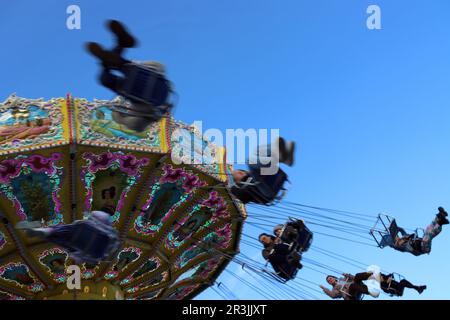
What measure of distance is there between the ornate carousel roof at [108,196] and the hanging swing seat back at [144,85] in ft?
9.74

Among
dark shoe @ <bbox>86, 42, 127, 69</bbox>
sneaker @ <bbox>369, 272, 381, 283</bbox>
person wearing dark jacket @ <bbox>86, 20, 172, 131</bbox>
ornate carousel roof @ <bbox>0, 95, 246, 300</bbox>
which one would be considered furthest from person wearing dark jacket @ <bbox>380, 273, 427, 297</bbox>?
dark shoe @ <bbox>86, 42, 127, 69</bbox>

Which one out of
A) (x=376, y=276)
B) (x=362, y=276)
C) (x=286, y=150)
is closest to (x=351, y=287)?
(x=362, y=276)

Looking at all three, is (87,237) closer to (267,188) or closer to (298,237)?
(267,188)

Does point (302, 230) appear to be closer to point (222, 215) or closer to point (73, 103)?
point (222, 215)

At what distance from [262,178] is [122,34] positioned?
3.37 metres

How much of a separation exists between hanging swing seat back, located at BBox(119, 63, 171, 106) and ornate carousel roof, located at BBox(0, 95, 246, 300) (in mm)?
2968

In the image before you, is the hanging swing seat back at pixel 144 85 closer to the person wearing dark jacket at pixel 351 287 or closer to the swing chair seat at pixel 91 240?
the swing chair seat at pixel 91 240

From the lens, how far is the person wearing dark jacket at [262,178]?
1017 centimetres

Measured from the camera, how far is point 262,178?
1049cm

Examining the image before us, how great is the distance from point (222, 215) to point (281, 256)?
2.35m

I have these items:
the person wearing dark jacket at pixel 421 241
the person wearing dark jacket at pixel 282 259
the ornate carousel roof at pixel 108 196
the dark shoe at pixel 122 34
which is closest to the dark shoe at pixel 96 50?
the dark shoe at pixel 122 34

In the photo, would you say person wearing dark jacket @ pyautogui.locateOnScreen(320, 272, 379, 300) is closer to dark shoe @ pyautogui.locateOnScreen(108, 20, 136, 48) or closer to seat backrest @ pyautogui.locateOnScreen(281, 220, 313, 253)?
seat backrest @ pyautogui.locateOnScreen(281, 220, 313, 253)

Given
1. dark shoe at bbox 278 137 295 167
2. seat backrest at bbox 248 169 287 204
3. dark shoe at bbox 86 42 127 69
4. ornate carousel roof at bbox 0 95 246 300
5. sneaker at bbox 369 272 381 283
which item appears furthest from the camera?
sneaker at bbox 369 272 381 283

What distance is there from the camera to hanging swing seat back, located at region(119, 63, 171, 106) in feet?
30.0
